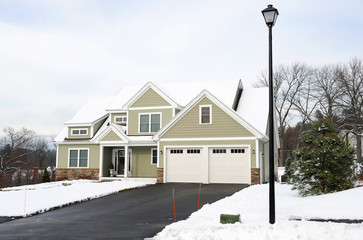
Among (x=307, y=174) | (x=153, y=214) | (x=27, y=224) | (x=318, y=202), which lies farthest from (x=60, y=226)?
(x=307, y=174)

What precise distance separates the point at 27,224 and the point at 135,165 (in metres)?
16.6

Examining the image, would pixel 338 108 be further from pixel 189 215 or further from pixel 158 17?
pixel 189 215

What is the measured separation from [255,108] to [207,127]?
4.93 meters

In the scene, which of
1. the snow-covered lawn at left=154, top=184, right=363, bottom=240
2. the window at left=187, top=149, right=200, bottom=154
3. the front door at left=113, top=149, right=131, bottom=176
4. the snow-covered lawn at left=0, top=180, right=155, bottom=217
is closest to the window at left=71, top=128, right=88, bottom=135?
the front door at left=113, top=149, right=131, bottom=176

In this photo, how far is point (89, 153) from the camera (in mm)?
28156

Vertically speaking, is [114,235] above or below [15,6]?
below

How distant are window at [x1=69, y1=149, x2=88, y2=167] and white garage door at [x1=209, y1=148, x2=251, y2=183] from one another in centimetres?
1170

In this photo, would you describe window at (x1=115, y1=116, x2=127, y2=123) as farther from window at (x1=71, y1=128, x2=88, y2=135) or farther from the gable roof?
the gable roof

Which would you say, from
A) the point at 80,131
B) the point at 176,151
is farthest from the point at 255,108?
the point at 80,131

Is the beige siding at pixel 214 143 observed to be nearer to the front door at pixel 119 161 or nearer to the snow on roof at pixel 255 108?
the snow on roof at pixel 255 108

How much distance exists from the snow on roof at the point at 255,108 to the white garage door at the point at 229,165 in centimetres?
195

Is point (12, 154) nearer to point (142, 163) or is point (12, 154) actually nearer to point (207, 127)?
point (142, 163)

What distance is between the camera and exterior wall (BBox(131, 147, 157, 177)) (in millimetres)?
26281

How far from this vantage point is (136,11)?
15945 millimetres
